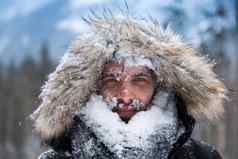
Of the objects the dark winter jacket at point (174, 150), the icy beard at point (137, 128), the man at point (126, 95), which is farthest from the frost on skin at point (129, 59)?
the dark winter jacket at point (174, 150)

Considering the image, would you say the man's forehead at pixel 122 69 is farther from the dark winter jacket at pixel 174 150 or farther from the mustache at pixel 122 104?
the dark winter jacket at pixel 174 150

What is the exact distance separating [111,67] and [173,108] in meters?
0.30

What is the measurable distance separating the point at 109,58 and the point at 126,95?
169mm

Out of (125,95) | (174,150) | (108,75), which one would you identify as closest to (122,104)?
(125,95)

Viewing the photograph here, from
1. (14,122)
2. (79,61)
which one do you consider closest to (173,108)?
(79,61)

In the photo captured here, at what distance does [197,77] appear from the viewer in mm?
2828

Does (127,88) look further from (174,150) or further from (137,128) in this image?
(174,150)

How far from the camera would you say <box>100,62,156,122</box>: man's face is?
2.66 m

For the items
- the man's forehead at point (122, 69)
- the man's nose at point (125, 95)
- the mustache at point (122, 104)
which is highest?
the man's forehead at point (122, 69)

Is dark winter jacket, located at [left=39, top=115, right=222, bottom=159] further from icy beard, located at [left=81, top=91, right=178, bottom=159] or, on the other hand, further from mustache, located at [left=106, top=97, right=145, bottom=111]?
mustache, located at [left=106, top=97, right=145, bottom=111]

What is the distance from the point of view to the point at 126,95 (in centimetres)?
267

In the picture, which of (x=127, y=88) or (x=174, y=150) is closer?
(x=127, y=88)

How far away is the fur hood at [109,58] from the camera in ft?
9.00

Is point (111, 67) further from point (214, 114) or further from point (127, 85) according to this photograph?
point (214, 114)
